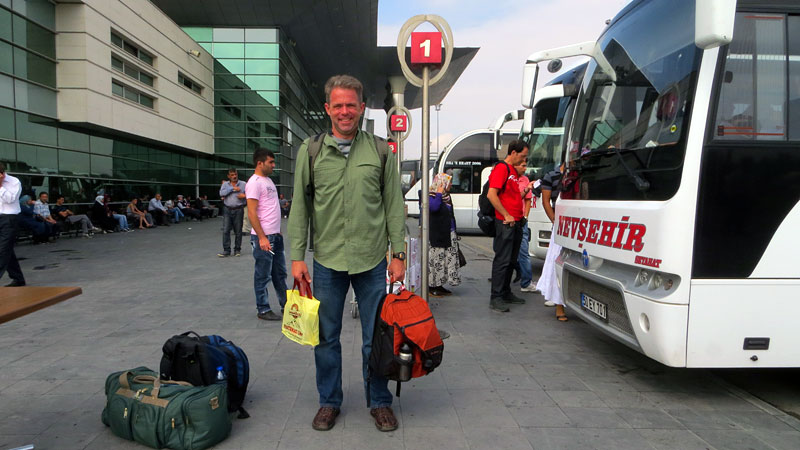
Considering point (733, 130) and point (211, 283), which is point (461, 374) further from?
point (211, 283)

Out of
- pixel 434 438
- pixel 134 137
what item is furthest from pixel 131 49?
pixel 434 438

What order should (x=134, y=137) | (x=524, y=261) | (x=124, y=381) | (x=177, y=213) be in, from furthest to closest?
1. (x=177, y=213)
2. (x=134, y=137)
3. (x=524, y=261)
4. (x=124, y=381)

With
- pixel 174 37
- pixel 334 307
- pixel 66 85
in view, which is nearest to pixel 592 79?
pixel 334 307

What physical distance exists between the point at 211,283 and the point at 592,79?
234 inches

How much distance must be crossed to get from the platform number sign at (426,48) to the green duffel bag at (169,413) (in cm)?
333

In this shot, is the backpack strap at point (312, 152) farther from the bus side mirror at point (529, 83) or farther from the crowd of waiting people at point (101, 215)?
the crowd of waiting people at point (101, 215)

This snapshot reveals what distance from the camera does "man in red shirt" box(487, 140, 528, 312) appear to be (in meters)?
5.75

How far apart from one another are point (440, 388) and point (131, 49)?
20.6 metres

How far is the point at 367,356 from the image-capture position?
9.95 ft

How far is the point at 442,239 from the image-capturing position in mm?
6605

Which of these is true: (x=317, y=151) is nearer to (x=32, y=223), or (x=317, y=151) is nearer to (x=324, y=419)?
(x=324, y=419)

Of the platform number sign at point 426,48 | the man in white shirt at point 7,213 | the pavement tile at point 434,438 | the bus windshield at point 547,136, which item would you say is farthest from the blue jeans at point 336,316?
the bus windshield at point 547,136

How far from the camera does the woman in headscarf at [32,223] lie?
12.1m

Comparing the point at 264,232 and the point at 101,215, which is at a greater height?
the point at 264,232
